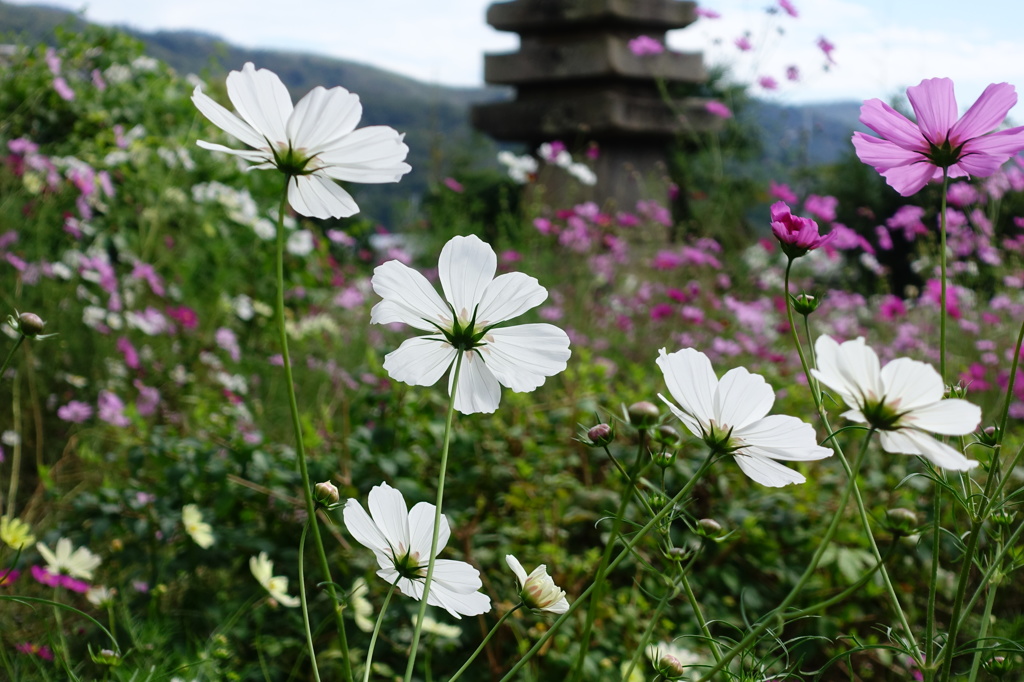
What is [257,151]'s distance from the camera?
47 centimetres

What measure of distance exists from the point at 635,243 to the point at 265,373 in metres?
3.01

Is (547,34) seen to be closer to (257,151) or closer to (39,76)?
(39,76)

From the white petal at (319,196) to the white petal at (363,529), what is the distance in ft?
0.53

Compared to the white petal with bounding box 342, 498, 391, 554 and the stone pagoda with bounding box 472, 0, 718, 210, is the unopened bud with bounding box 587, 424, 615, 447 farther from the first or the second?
the stone pagoda with bounding box 472, 0, 718, 210

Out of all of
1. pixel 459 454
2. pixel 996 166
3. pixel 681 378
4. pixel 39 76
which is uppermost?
pixel 996 166

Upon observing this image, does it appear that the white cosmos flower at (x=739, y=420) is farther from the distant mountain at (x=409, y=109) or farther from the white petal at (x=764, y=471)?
the distant mountain at (x=409, y=109)

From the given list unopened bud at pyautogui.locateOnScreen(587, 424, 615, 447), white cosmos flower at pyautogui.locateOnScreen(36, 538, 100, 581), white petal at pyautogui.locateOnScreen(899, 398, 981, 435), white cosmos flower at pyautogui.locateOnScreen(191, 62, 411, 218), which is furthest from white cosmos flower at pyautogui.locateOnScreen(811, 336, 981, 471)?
white cosmos flower at pyautogui.locateOnScreen(36, 538, 100, 581)

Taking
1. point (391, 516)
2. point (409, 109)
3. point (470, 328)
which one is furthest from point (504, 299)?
point (409, 109)

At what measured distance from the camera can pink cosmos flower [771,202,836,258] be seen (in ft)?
1.71

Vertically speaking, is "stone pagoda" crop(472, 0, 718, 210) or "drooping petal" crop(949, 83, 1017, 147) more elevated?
"drooping petal" crop(949, 83, 1017, 147)

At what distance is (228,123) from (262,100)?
0.02m

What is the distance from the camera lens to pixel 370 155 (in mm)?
469

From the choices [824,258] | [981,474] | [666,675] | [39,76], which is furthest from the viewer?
[824,258]

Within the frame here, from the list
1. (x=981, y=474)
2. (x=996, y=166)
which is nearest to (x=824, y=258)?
(x=981, y=474)
